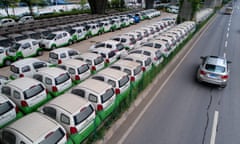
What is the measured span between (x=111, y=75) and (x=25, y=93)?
12.6 ft

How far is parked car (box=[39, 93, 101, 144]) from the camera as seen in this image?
654 centimetres

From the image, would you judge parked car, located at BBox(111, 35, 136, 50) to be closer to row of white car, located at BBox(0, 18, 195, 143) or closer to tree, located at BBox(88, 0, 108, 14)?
row of white car, located at BBox(0, 18, 195, 143)

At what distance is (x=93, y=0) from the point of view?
40.2m

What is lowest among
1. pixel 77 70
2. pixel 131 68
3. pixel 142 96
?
pixel 142 96

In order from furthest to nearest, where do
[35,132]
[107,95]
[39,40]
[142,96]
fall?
[39,40] → [142,96] → [107,95] → [35,132]

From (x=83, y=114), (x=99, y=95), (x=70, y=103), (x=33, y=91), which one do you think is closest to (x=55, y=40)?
(x=33, y=91)

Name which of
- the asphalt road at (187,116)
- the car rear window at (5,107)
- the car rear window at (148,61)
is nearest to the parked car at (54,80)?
the car rear window at (5,107)

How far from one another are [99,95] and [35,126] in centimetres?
269

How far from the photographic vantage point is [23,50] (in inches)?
618

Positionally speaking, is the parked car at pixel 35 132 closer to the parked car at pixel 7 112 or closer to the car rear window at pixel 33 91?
the parked car at pixel 7 112

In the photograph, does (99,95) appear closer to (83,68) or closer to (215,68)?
(83,68)

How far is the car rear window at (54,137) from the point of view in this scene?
18.5 ft

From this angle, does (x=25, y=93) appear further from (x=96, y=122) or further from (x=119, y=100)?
(x=119, y=100)

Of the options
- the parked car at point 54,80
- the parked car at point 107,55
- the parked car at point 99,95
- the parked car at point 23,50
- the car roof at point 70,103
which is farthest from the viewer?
the parked car at point 23,50
